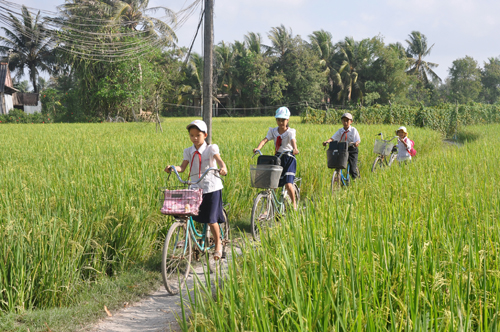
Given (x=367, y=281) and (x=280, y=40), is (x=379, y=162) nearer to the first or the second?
(x=367, y=281)

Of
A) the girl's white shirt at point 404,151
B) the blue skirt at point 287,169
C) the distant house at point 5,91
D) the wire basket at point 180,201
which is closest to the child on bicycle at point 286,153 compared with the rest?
the blue skirt at point 287,169

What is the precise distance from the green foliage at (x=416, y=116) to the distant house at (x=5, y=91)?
2688cm

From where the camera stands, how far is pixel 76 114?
32.5 m

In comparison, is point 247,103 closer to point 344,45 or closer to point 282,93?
point 282,93

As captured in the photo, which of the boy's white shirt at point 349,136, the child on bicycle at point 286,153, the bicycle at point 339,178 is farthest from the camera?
the boy's white shirt at point 349,136

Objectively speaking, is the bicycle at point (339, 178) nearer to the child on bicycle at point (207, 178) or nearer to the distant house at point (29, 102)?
the child on bicycle at point (207, 178)

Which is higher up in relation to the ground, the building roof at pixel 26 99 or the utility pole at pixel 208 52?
the building roof at pixel 26 99

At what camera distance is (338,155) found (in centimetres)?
587

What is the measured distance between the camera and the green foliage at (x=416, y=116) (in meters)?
21.3

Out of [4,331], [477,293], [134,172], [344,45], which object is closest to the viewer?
[477,293]

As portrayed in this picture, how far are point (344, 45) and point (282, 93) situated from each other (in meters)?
10.3

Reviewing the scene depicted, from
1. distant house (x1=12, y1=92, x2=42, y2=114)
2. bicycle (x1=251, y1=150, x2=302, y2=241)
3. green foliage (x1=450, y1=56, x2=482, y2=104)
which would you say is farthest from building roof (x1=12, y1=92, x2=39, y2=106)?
green foliage (x1=450, y1=56, x2=482, y2=104)

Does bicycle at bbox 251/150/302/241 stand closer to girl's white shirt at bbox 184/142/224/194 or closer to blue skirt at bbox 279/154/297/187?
blue skirt at bbox 279/154/297/187

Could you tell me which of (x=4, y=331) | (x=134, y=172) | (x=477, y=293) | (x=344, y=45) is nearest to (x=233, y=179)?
(x=134, y=172)
